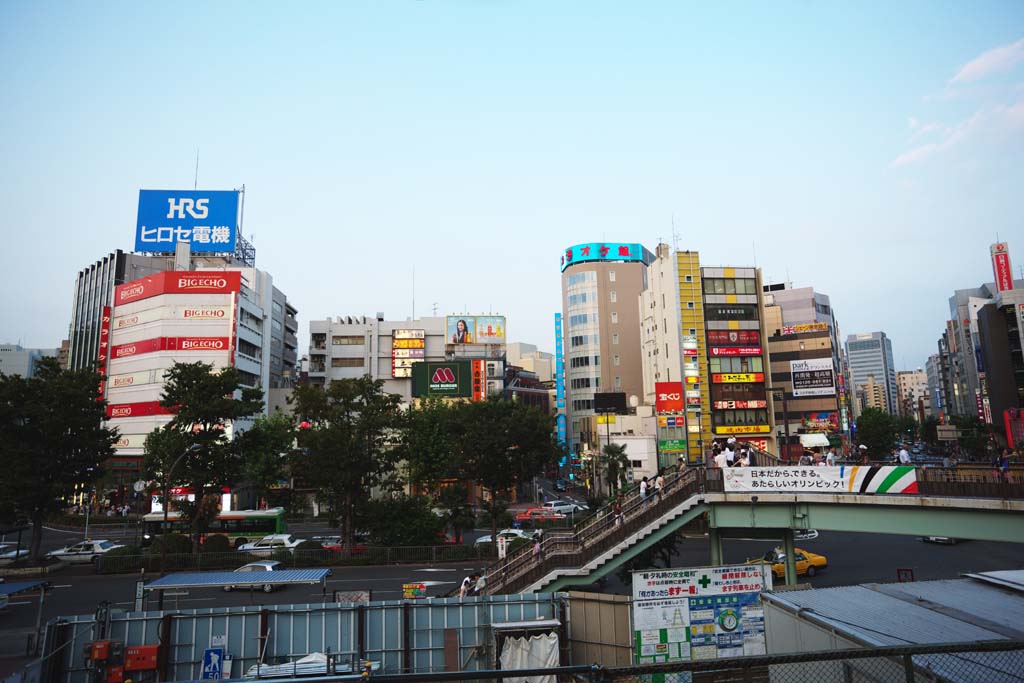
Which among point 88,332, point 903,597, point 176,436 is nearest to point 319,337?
point 88,332

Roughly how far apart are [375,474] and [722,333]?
152ft

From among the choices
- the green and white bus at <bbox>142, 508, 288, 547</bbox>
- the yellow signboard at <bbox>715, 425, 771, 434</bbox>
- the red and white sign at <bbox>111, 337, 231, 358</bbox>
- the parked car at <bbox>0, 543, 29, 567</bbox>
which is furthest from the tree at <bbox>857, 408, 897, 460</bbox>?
the parked car at <bbox>0, 543, 29, 567</bbox>

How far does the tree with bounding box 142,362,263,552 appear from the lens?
1599 inches

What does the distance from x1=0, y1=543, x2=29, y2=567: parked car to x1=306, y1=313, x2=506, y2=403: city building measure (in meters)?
53.5

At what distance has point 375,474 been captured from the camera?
4388 cm

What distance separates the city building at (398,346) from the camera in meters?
97.1

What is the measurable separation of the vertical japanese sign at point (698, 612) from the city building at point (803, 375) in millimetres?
63062

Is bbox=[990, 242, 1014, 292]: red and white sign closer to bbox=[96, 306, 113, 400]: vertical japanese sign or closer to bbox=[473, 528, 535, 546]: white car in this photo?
bbox=[473, 528, 535, 546]: white car

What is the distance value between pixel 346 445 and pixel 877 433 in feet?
305

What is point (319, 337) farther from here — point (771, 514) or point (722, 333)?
point (771, 514)

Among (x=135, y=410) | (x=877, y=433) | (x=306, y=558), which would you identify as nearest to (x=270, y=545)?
(x=306, y=558)

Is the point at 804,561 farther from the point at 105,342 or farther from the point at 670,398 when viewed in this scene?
the point at 105,342

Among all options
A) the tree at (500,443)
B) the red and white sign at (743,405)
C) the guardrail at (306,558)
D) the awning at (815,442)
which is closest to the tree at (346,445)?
the guardrail at (306,558)

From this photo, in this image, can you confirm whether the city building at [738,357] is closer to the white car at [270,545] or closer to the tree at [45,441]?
the white car at [270,545]
